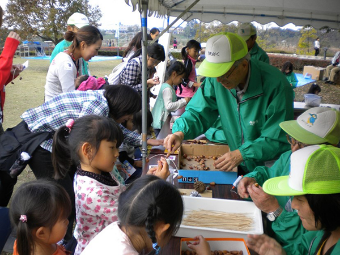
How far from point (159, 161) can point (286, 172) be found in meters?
0.79

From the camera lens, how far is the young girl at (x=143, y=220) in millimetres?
1271

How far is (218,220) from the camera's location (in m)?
1.70

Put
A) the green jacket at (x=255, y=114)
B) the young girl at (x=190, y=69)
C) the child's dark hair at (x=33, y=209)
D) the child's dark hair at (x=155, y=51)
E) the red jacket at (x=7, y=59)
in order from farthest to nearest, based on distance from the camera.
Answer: the young girl at (x=190, y=69), the child's dark hair at (x=155, y=51), the red jacket at (x=7, y=59), the green jacket at (x=255, y=114), the child's dark hair at (x=33, y=209)

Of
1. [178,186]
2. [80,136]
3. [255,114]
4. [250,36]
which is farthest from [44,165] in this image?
[250,36]

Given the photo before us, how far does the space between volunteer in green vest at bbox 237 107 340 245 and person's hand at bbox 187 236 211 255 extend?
455 millimetres

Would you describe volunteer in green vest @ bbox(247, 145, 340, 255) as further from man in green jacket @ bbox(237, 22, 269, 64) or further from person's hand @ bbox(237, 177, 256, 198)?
man in green jacket @ bbox(237, 22, 269, 64)

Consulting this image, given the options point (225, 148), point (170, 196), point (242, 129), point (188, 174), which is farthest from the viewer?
point (225, 148)

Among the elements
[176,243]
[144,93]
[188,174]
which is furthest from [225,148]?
[176,243]

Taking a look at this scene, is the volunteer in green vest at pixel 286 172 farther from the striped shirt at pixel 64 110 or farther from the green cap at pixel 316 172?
the striped shirt at pixel 64 110

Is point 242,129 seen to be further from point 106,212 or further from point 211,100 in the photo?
point 106,212

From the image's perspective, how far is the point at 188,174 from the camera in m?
2.15

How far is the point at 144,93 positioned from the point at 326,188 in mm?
1655

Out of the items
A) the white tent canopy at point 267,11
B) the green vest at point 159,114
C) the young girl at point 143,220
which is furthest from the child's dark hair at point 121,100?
the white tent canopy at point 267,11

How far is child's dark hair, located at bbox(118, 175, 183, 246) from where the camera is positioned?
127 centimetres
